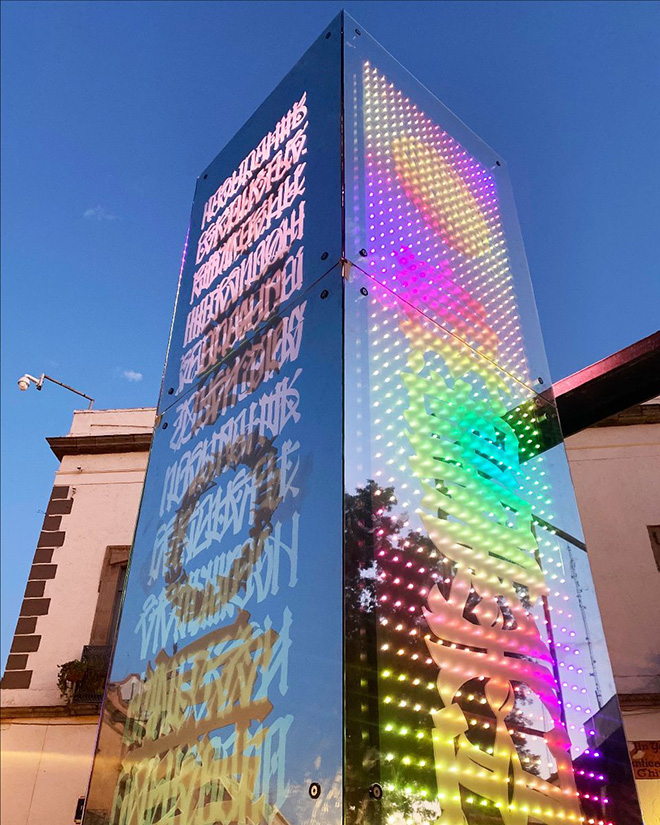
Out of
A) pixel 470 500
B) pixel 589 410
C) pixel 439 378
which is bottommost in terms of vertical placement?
pixel 470 500

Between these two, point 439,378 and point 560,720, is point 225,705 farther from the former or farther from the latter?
point 439,378

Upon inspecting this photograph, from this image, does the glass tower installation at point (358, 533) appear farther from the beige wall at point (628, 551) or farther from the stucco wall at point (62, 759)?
the beige wall at point (628, 551)

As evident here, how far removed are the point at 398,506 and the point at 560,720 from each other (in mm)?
808

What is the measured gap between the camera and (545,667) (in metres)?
2.11

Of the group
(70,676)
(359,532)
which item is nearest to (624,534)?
(70,676)

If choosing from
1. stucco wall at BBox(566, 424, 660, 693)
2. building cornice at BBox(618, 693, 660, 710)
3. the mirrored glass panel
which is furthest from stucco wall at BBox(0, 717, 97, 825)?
stucco wall at BBox(566, 424, 660, 693)

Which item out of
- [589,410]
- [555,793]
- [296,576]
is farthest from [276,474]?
[589,410]

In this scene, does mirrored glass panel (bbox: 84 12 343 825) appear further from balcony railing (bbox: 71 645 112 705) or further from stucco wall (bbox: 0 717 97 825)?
balcony railing (bbox: 71 645 112 705)

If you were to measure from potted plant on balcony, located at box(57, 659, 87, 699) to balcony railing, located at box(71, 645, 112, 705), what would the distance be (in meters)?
0.05

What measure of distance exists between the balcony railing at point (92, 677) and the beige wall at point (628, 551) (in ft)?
21.2

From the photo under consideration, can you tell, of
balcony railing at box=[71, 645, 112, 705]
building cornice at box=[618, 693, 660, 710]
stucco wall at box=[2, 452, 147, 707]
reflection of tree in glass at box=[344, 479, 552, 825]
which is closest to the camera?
reflection of tree in glass at box=[344, 479, 552, 825]

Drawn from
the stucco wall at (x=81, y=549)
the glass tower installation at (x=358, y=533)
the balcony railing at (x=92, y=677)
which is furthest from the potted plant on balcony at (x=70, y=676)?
the glass tower installation at (x=358, y=533)

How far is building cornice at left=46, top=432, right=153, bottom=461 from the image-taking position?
443 inches

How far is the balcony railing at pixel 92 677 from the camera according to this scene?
29.6 feet
